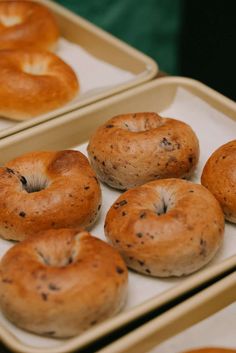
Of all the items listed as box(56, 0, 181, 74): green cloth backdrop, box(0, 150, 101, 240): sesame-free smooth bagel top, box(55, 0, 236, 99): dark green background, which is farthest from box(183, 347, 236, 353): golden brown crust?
box(56, 0, 181, 74): green cloth backdrop

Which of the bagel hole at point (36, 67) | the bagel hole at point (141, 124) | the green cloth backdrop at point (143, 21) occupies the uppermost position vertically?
the bagel hole at point (141, 124)

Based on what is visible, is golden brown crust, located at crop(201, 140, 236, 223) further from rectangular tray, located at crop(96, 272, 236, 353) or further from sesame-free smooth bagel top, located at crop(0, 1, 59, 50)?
sesame-free smooth bagel top, located at crop(0, 1, 59, 50)

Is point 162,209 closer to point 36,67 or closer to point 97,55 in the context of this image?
point 36,67

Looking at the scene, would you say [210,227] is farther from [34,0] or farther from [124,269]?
[34,0]

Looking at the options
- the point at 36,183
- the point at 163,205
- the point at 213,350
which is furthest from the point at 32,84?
the point at 213,350

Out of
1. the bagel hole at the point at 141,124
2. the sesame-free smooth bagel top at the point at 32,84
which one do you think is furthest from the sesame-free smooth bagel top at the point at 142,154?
the sesame-free smooth bagel top at the point at 32,84

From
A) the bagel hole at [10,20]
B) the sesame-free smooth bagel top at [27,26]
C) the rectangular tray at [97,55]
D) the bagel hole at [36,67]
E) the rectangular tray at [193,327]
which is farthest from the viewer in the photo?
the bagel hole at [10,20]

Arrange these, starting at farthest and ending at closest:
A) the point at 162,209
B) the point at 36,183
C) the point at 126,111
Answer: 1. the point at 126,111
2. the point at 36,183
3. the point at 162,209

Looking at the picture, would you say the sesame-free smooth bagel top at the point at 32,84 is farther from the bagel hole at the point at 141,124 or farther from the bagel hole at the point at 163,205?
the bagel hole at the point at 163,205
